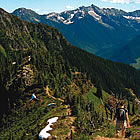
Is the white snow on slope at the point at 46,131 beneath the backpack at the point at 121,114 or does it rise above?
beneath

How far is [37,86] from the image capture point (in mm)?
110500

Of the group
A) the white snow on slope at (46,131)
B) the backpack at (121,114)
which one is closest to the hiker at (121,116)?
the backpack at (121,114)

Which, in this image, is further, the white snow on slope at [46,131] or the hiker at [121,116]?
the white snow on slope at [46,131]

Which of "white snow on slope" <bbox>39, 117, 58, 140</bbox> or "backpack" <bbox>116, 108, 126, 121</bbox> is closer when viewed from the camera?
"backpack" <bbox>116, 108, 126, 121</bbox>

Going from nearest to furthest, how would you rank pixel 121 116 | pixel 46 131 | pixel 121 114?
pixel 121 114
pixel 121 116
pixel 46 131

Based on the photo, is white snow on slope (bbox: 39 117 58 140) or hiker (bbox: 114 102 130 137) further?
white snow on slope (bbox: 39 117 58 140)

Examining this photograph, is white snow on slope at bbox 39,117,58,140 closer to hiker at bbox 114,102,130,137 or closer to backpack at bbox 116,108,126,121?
hiker at bbox 114,102,130,137

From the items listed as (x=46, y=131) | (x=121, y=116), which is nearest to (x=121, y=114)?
(x=121, y=116)

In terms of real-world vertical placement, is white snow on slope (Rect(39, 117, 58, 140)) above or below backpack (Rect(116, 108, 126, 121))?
below

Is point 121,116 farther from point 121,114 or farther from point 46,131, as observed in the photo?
point 46,131

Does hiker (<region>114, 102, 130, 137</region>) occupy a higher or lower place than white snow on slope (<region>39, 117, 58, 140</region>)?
higher

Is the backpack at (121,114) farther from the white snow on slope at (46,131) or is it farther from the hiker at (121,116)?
the white snow on slope at (46,131)

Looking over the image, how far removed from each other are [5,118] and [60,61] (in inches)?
3621

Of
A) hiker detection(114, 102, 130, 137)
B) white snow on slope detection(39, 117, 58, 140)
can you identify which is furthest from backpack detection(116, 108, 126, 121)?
white snow on slope detection(39, 117, 58, 140)
